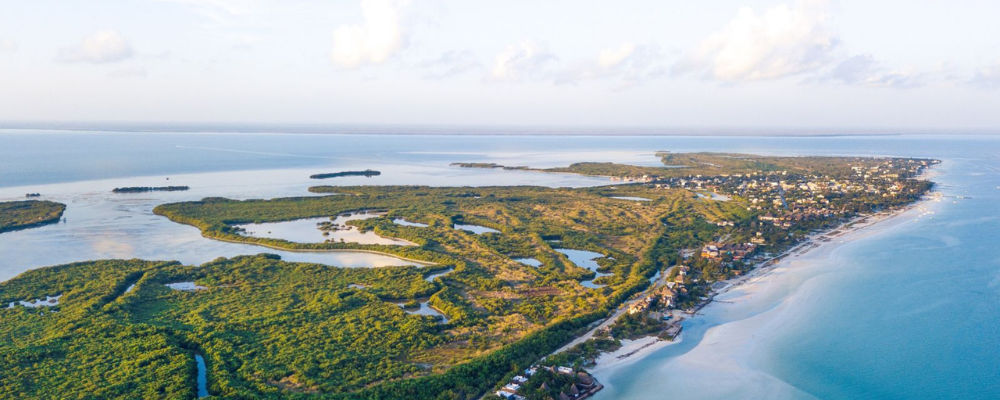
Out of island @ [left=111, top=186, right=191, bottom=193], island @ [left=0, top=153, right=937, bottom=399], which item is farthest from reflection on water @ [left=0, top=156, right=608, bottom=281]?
island @ [left=0, top=153, right=937, bottom=399]

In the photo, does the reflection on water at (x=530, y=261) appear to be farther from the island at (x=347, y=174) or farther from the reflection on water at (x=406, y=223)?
the island at (x=347, y=174)

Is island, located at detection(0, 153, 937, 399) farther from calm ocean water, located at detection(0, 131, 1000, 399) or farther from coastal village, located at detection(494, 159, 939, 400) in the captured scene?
calm ocean water, located at detection(0, 131, 1000, 399)

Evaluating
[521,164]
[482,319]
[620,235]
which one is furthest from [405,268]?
[521,164]

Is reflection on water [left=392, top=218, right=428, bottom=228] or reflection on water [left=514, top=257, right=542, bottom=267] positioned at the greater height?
reflection on water [left=392, top=218, right=428, bottom=228]

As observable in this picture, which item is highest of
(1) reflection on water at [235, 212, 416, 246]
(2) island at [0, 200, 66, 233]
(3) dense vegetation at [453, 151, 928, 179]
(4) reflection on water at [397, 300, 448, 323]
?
(3) dense vegetation at [453, 151, 928, 179]

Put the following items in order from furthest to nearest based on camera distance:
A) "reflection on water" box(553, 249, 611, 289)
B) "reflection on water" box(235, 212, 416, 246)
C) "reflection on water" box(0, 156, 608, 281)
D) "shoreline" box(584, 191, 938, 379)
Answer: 1. "reflection on water" box(235, 212, 416, 246)
2. "reflection on water" box(0, 156, 608, 281)
3. "reflection on water" box(553, 249, 611, 289)
4. "shoreline" box(584, 191, 938, 379)

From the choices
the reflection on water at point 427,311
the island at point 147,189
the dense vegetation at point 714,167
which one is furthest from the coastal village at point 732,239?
the island at point 147,189
